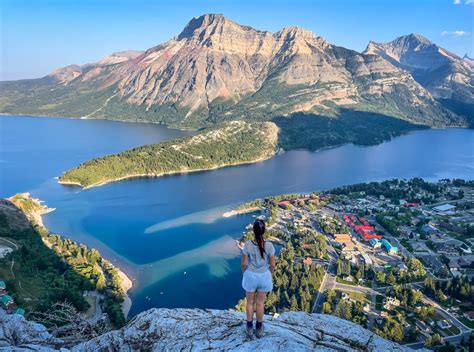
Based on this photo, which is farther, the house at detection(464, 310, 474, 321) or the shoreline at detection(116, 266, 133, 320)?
the shoreline at detection(116, 266, 133, 320)

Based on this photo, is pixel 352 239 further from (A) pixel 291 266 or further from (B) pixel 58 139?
(B) pixel 58 139

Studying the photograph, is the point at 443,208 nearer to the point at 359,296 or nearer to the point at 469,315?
the point at 469,315

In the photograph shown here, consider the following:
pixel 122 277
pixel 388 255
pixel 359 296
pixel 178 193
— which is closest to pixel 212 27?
pixel 178 193

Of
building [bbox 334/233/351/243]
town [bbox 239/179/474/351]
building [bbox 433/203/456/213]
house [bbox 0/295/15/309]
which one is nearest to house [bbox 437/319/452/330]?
A: town [bbox 239/179/474/351]

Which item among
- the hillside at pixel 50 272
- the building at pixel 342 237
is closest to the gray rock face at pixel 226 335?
the hillside at pixel 50 272

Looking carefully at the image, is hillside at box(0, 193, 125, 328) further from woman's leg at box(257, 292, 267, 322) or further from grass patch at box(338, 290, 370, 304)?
woman's leg at box(257, 292, 267, 322)

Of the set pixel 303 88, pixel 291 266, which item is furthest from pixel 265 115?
pixel 291 266
